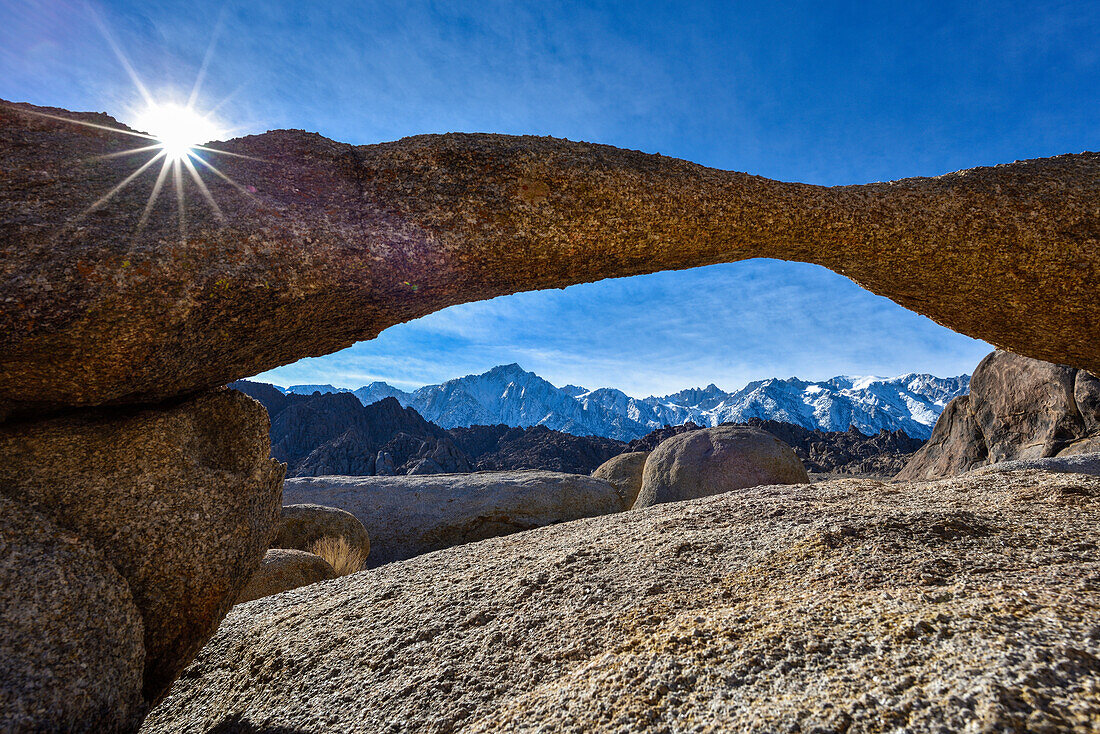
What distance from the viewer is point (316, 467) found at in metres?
57.9

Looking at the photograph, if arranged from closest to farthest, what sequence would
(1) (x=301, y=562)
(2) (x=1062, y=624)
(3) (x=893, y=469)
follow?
(2) (x=1062, y=624) → (1) (x=301, y=562) → (3) (x=893, y=469)

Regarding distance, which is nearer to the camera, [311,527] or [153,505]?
[153,505]

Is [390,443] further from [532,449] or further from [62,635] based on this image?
[62,635]

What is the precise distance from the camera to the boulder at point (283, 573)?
19.9ft

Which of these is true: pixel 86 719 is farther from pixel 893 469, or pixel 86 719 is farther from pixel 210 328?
pixel 893 469

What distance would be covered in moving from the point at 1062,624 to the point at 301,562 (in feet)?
23.2

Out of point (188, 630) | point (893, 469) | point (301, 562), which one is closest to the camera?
point (188, 630)

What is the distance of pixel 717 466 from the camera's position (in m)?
11.7

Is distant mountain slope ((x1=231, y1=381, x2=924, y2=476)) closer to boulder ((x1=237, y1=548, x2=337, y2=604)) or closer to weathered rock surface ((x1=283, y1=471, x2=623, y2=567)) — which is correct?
weathered rock surface ((x1=283, y1=471, x2=623, y2=567))

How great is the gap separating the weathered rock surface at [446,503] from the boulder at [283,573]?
4424mm

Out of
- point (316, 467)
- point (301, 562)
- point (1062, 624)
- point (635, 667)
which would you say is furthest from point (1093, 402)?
point (316, 467)

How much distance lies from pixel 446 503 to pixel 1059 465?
10.6 m

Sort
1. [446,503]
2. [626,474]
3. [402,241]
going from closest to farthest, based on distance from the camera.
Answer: [402,241], [446,503], [626,474]

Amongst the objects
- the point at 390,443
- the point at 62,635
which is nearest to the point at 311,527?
the point at 62,635
